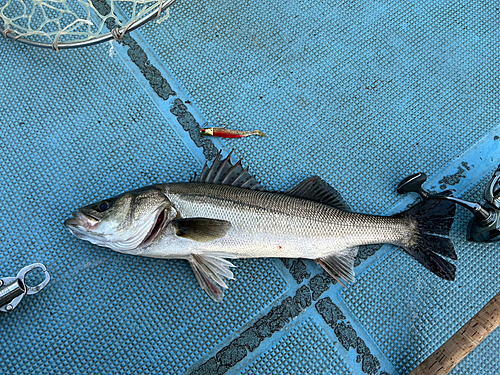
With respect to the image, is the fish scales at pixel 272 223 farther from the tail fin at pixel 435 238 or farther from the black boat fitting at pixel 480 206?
the black boat fitting at pixel 480 206

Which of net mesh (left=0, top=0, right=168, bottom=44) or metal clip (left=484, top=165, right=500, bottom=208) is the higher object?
net mesh (left=0, top=0, right=168, bottom=44)

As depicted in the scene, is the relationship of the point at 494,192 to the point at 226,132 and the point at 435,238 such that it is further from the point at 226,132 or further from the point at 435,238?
the point at 226,132

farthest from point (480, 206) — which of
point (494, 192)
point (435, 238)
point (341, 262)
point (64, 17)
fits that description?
point (64, 17)

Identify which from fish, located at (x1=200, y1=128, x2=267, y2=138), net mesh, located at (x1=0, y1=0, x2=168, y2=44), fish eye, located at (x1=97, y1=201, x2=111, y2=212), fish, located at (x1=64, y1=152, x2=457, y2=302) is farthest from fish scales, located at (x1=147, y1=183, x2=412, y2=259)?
net mesh, located at (x1=0, y1=0, x2=168, y2=44)

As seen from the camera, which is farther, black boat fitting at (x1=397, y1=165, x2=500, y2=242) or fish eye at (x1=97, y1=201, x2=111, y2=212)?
black boat fitting at (x1=397, y1=165, x2=500, y2=242)

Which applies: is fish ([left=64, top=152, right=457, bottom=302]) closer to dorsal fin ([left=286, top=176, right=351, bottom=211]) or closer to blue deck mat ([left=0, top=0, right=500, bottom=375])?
dorsal fin ([left=286, top=176, right=351, bottom=211])

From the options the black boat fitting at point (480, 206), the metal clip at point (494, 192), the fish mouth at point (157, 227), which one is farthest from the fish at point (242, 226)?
the metal clip at point (494, 192)
